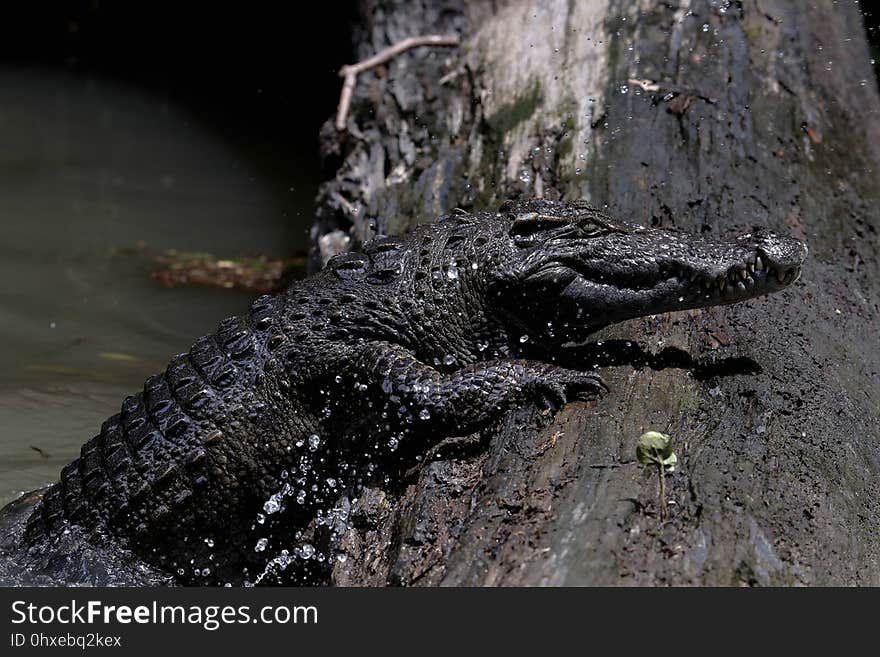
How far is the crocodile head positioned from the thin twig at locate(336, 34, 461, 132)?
2.88 meters

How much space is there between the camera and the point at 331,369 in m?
3.54

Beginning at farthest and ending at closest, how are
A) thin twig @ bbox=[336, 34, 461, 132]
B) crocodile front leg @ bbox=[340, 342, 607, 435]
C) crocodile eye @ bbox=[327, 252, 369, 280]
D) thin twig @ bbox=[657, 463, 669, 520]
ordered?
1. thin twig @ bbox=[336, 34, 461, 132]
2. crocodile eye @ bbox=[327, 252, 369, 280]
3. crocodile front leg @ bbox=[340, 342, 607, 435]
4. thin twig @ bbox=[657, 463, 669, 520]

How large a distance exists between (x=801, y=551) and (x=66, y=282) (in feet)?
20.2

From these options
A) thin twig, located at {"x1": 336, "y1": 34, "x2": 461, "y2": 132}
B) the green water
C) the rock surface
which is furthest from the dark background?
the rock surface

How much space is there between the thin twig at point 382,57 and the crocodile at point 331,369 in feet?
8.59

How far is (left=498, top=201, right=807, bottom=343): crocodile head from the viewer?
3471 millimetres

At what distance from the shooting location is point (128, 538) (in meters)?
3.66

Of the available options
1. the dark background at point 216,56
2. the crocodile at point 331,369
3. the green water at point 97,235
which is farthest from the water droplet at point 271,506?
the dark background at point 216,56

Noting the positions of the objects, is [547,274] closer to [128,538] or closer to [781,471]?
[781,471]

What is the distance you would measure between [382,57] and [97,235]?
138 inches

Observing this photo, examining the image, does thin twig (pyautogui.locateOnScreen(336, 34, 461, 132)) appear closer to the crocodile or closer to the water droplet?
the crocodile

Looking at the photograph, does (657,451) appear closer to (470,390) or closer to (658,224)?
(470,390)

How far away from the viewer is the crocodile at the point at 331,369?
11.5ft

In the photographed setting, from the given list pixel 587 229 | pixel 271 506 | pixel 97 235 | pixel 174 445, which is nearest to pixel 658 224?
pixel 587 229
